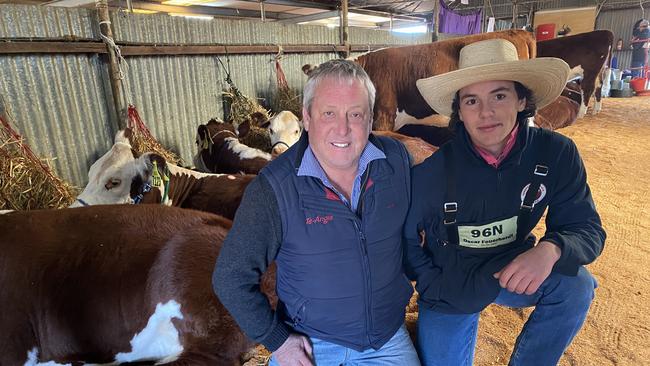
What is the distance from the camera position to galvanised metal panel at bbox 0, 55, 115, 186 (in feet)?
12.8

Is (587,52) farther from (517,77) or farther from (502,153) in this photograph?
(502,153)

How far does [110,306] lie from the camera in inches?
77.4

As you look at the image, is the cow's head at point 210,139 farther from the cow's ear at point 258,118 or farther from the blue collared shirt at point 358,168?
the blue collared shirt at point 358,168

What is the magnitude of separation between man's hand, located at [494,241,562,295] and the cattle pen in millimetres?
962

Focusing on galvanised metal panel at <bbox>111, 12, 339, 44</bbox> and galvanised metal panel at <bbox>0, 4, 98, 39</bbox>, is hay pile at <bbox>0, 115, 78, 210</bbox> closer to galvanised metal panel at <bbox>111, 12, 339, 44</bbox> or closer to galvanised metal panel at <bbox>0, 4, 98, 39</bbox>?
galvanised metal panel at <bbox>0, 4, 98, 39</bbox>

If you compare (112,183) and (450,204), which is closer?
(450,204)

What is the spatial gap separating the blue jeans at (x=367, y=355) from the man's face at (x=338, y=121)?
2.51 ft

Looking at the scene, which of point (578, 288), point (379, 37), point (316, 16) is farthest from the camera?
point (316, 16)

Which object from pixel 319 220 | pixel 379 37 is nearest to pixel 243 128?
pixel 319 220

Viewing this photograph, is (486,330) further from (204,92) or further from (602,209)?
(204,92)

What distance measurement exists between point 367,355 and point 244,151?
3740 millimetres

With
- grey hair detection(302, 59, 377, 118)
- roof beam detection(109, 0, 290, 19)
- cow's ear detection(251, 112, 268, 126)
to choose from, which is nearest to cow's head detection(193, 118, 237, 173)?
cow's ear detection(251, 112, 268, 126)

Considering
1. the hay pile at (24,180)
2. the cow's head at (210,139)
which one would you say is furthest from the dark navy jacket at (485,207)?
the cow's head at (210,139)

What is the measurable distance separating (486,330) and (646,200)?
3826 mm
